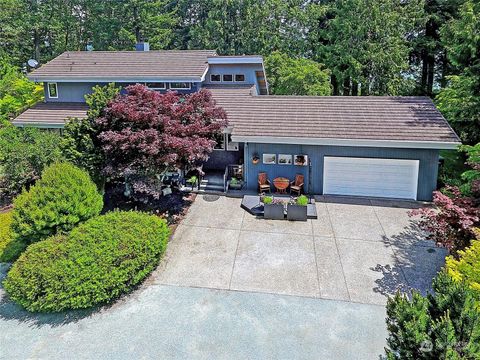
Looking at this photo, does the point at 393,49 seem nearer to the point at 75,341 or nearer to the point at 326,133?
the point at 326,133

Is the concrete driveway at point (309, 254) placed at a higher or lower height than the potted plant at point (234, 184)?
lower

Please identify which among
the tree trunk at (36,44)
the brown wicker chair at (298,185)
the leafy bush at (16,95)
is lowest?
the brown wicker chair at (298,185)

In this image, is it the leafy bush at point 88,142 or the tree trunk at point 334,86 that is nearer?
the leafy bush at point 88,142

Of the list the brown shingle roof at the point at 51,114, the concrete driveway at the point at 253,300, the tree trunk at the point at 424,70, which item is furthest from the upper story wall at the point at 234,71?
the tree trunk at the point at 424,70

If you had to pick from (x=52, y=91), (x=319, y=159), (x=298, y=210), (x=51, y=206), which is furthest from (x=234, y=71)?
(x=51, y=206)

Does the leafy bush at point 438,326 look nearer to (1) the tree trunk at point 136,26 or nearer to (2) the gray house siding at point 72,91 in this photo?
(2) the gray house siding at point 72,91

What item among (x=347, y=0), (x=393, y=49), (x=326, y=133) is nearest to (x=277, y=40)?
Answer: (x=347, y=0)
